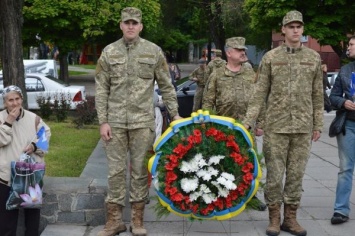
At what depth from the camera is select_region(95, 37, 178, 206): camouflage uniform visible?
5.82m

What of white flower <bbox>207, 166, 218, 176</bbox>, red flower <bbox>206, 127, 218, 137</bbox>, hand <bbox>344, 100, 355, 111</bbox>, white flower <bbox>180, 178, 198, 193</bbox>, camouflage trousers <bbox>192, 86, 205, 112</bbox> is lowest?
camouflage trousers <bbox>192, 86, 205, 112</bbox>

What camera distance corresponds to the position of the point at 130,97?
5824mm

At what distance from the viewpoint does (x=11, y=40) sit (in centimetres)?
1045

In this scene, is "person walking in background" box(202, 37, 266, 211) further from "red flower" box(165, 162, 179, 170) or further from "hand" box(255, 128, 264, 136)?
"red flower" box(165, 162, 179, 170)

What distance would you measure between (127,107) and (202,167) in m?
0.93

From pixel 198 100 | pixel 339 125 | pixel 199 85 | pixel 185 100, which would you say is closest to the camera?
pixel 339 125

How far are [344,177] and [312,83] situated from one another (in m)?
1.21

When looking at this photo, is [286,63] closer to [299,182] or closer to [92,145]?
[299,182]

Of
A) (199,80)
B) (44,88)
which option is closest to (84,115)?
(199,80)

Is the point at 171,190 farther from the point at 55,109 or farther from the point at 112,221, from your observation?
the point at 55,109

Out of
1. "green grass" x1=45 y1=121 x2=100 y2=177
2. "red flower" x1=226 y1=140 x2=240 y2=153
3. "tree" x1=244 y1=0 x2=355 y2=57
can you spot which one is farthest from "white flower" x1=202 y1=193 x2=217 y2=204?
"tree" x1=244 y1=0 x2=355 y2=57

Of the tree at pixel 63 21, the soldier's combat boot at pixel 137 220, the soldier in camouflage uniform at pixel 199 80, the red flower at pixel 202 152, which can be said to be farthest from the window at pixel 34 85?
the red flower at pixel 202 152

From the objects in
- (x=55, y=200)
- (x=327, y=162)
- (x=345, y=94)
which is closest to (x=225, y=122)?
(x=345, y=94)

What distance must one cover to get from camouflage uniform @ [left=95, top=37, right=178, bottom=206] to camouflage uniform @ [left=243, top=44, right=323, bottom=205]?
3.45ft
